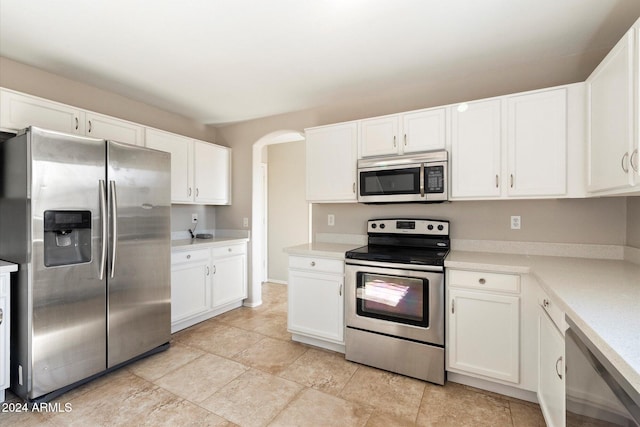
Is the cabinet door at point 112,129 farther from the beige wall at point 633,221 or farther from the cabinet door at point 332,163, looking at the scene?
the beige wall at point 633,221

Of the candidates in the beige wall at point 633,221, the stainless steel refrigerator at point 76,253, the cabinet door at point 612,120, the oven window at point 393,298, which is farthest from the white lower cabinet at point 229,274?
the beige wall at point 633,221

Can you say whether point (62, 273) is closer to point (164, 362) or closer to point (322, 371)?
point (164, 362)

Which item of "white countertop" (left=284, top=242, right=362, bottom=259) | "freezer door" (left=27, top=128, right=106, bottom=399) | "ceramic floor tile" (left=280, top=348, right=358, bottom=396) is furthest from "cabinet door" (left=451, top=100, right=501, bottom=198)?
"freezer door" (left=27, top=128, right=106, bottom=399)

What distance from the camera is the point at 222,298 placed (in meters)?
3.55

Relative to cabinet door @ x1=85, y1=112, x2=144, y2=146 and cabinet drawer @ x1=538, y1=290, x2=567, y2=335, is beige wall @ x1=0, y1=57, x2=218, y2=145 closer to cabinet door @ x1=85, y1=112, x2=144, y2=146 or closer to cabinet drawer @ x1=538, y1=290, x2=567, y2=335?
cabinet door @ x1=85, y1=112, x2=144, y2=146

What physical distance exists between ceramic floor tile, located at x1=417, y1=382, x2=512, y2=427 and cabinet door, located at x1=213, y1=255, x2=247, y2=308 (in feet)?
7.82

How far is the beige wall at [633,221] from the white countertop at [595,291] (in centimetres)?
17

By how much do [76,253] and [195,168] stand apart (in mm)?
1703

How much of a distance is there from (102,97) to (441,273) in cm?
351

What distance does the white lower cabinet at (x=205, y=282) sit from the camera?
10.0 ft

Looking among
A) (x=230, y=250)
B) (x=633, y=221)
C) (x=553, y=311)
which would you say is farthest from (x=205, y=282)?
(x=633, y=221)

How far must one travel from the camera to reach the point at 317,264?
106 inches

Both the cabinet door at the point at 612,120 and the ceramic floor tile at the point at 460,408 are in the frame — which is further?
the ceramic floor tile at the point at 460,408

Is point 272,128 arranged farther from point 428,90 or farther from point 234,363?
point 234,363
